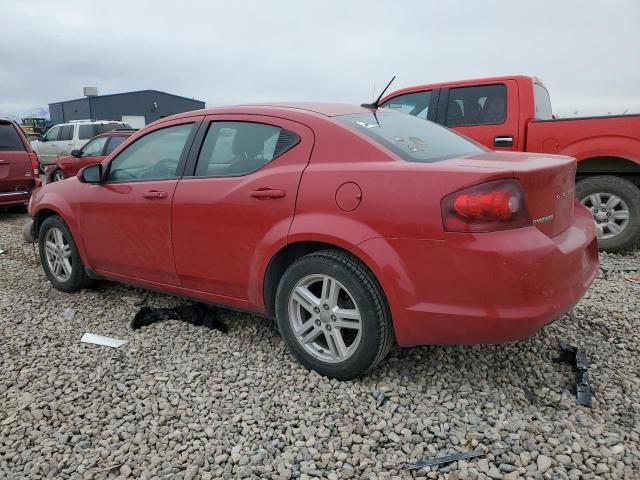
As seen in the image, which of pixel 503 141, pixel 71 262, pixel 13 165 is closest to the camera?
pixel 71 262

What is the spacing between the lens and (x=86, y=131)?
629 inches

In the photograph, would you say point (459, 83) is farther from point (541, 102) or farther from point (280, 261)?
point (280, 261)

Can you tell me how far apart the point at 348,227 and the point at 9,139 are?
8.18 meters

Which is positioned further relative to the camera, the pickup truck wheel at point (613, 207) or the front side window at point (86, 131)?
the front side window at point (86, 131)

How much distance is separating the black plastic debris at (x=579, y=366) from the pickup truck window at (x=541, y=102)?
11.9 ft

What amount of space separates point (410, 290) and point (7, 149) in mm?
8362

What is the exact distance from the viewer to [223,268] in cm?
320

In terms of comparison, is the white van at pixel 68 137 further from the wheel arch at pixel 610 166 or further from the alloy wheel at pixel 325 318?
the alloy wheel at pixel 325 318

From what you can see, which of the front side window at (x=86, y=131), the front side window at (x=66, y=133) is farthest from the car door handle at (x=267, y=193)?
the front side window at (x=66, y=133)

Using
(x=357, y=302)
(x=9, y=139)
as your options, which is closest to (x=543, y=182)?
(x=357, y=302)

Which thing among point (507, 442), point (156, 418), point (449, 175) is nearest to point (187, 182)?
point (156, 418)

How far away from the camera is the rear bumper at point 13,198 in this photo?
8.25m

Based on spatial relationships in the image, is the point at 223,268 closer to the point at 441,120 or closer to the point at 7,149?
the point at 441,120

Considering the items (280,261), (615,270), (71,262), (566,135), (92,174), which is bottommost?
(615,270)
